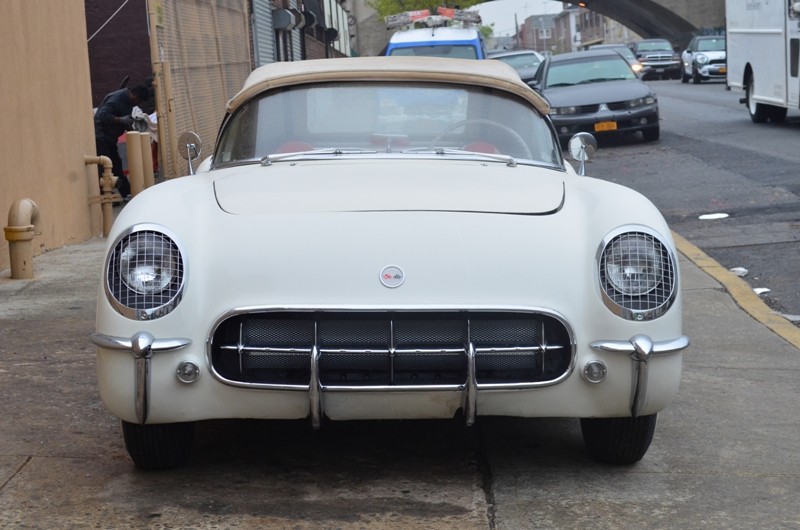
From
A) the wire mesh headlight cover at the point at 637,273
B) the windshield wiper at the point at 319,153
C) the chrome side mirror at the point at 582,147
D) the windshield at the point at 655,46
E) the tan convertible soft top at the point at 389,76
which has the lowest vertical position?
the wire mesh headlight cover at the point at 637,273

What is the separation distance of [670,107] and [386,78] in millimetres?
23532

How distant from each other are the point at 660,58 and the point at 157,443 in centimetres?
4989

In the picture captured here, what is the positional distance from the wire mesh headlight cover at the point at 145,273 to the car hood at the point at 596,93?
15.4 metres

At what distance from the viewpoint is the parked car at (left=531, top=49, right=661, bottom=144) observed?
18891 mm

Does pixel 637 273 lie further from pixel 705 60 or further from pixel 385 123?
pixel 705 60

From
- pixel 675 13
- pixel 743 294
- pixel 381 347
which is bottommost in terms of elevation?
pixel 743 294

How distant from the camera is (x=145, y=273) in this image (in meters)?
3.98

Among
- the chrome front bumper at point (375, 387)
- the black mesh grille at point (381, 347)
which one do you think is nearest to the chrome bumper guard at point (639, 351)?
the chrome front bumper at point (375, 387)

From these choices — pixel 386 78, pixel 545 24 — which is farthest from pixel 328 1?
pixel 545 24

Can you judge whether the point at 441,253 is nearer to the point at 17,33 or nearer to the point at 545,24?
the point at 17,33

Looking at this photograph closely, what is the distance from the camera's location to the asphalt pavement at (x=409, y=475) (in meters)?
3.87

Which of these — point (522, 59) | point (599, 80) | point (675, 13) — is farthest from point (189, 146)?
point (675, 13)

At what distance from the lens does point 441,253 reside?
157 inches

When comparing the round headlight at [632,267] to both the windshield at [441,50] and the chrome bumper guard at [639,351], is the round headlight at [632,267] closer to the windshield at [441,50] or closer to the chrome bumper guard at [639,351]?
the chrome bumper guard at [639,351]
